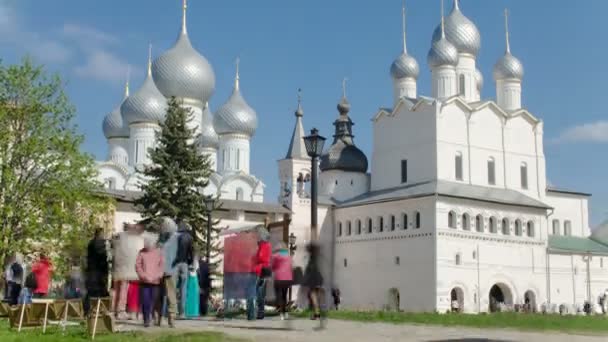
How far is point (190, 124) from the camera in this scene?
54.8 meters

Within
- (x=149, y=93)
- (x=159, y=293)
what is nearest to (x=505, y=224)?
(x=149, y=93)

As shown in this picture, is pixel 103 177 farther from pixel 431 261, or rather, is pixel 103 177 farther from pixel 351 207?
pixel 431 261

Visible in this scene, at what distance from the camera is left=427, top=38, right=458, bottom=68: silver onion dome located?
48844mm

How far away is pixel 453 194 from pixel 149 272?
3285 cm

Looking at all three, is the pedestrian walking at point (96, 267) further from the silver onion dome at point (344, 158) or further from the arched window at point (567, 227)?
the arched window at point (567, 227)

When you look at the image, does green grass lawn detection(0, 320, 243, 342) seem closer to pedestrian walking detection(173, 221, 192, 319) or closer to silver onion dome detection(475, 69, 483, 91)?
pedestrian walking detection(173, 221, 192, 319)

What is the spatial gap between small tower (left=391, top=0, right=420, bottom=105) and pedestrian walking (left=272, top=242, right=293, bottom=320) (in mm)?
40252

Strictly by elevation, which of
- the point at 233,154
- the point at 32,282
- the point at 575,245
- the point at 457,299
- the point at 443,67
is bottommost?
the point at 457,299

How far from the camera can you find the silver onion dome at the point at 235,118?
62031mm

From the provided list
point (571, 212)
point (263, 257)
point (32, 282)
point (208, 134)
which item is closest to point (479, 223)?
point (571, 212)

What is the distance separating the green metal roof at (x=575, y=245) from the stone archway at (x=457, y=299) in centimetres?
788

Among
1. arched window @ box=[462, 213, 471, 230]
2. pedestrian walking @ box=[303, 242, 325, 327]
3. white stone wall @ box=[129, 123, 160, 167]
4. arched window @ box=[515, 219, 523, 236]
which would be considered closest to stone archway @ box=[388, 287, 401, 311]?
arched window @ box=[462, 213, 471, 230]

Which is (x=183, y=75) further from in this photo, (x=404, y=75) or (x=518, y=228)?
(x=518, y=228)

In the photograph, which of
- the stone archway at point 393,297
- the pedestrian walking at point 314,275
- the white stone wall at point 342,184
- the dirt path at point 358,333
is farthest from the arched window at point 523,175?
the pedestrian walking at point 314,275
